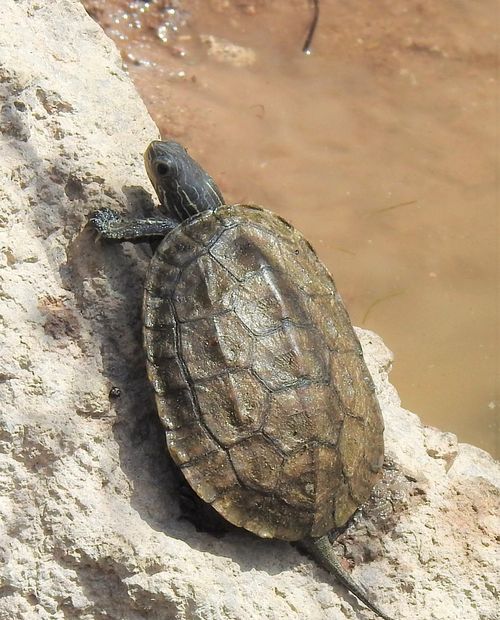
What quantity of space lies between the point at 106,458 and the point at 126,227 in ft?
3.33

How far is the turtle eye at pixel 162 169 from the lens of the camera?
375 centimetres

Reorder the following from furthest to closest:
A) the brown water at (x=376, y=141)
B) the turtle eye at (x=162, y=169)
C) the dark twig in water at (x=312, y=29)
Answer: the dark twig in water at (x=312, y=29) < the brown water at (x=376, y=141) < the turtle eye at (x=162, y=169)

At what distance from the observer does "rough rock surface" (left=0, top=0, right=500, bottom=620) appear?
2818 millimetres

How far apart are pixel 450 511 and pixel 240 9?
5090mm

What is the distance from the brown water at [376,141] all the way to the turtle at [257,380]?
1907 millimetres

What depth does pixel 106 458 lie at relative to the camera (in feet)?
9.91

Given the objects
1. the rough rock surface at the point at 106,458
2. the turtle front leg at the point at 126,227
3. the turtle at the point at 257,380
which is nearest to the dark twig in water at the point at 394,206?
the rough rock surface at the point at 106,458

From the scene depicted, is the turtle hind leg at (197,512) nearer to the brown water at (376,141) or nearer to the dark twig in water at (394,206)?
the brown water at (376,141)

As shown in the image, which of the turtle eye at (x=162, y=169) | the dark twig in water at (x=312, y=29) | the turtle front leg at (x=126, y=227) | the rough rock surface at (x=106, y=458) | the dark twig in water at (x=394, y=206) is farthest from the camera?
the dark twig in water at (x=312, y=29)

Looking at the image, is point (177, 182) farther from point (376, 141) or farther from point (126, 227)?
point (376, 141)

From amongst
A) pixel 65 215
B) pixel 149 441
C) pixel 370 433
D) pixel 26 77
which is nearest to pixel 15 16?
pixel 26 77

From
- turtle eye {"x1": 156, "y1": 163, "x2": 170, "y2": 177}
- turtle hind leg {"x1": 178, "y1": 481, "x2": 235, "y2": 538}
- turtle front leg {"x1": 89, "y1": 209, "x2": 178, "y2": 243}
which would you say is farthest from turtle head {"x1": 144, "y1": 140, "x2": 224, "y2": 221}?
turtle hind leg {"x1": 178, "y1": 481, "x2": 235, "y2": 538}

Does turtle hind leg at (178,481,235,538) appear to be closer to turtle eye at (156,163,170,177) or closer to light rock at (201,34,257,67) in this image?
turtle eye at (156,163,170,177)

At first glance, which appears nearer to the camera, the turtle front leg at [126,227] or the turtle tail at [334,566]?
the turtle tail at [334,566]
